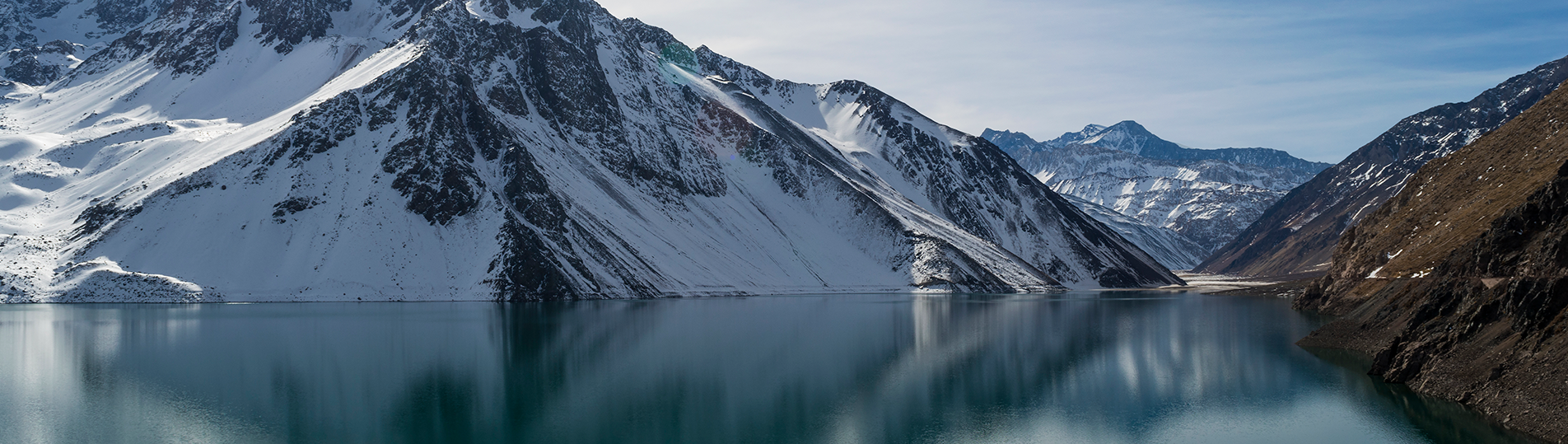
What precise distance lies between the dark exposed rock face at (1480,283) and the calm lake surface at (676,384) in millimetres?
2747

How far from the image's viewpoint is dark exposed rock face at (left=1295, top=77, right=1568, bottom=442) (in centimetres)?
5150

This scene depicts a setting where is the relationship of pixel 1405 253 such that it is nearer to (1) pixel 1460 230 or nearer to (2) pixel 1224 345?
(1) pixel 1460 230

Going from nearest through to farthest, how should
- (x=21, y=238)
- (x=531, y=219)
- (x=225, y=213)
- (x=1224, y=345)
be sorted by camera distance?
(x=1224, y=345)
(x=21, y=238)
(x=225, y=213)
(x=531, y=219)

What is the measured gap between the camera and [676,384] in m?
65.0

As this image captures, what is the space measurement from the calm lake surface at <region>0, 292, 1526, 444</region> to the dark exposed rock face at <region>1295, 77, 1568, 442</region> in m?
2.75

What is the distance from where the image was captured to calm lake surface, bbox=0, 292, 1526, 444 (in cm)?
5050

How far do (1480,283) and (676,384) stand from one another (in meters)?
53.3

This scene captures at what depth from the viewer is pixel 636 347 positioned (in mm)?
86812

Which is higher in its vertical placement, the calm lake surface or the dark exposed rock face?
the dark exposed rock face

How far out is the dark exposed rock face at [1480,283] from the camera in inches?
2028

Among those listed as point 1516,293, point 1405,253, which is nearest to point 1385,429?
point 1516,293

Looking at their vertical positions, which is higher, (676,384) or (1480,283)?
(1480,283)

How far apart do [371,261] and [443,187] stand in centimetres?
2227

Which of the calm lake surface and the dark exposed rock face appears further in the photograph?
the dark exposed rock face
